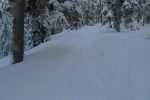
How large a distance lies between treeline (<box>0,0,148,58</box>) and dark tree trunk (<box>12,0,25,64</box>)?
56 cm

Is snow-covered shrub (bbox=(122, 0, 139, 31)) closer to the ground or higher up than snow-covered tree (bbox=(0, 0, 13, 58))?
higher up

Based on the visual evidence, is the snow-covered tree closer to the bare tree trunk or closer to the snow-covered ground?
the bare tree trunk

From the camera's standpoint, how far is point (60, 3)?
20.0 meters

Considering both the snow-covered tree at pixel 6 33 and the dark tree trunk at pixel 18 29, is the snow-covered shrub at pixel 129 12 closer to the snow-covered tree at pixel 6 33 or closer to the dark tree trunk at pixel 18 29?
the snow-covered tree at pixel 6 33

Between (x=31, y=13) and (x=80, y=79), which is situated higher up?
(x=31, y=13)

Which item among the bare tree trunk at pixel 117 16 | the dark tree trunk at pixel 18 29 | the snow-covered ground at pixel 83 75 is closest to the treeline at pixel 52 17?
the bare tree trunk at pixel 117 16

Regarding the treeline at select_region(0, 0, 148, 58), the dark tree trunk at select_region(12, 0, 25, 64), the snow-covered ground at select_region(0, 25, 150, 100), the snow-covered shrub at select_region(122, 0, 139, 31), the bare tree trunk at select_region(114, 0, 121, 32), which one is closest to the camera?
the snow-covered ground at select_region(0, 25, 150, 100)

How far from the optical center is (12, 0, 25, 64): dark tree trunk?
11.7 m

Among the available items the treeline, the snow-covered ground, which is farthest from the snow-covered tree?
the snow-covered ground

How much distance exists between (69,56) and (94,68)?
2.13 metres

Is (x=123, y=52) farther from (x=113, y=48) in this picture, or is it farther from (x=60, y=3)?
(x=60, y=3)

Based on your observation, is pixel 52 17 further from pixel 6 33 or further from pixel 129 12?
pixel 129 12

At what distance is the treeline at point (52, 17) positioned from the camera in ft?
51.2

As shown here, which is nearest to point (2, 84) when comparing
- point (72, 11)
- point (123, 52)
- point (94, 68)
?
point (94, 68)
